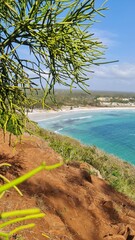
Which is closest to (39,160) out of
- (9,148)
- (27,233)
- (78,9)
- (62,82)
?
(9,148)

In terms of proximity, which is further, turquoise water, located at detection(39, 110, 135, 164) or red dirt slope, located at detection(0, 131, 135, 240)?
turquoise water, located at detection(39, 110, 135, 164)

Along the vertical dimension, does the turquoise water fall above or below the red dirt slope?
below

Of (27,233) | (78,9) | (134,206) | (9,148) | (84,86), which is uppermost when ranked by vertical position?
(78,9)

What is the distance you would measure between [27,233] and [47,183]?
2538mm

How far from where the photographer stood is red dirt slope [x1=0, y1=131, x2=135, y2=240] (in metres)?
6.44

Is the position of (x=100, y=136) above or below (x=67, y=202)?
below

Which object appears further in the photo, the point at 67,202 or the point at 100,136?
the point at 100,136

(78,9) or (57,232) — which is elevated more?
(78,9)

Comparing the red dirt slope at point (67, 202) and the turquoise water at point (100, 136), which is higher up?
the red dirt slope at point (67, 202)

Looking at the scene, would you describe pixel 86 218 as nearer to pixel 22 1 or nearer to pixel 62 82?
pixel 62 82

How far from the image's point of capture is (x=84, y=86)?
6887mm

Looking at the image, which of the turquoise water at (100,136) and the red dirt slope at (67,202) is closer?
the red dirt slope at (67,202)

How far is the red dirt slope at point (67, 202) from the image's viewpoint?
6441 millimetres

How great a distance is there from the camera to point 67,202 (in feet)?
25.0
